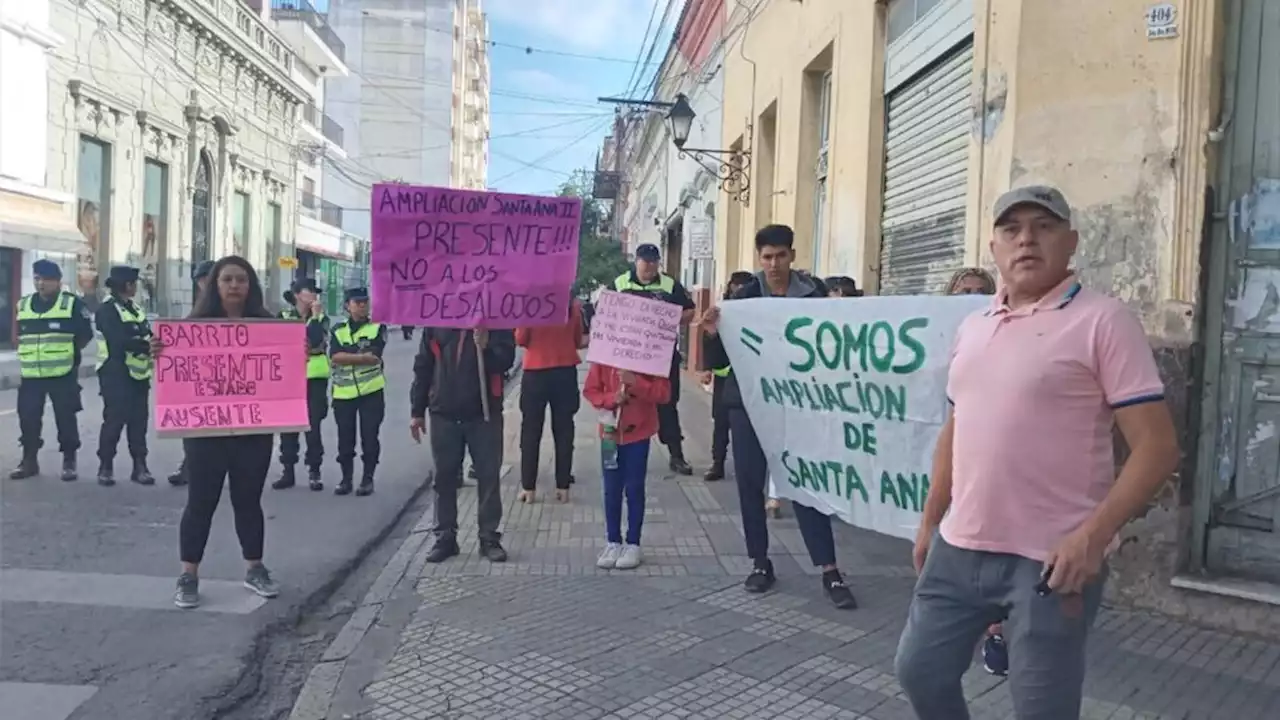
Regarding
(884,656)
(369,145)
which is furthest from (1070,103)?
(369,145)

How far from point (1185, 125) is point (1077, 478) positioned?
11.6ft

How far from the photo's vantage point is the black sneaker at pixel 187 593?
17.5 ft

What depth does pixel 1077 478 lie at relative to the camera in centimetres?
263

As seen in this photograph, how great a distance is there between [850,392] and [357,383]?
4.94 meters

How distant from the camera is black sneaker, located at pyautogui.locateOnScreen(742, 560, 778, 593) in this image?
18.8 feet

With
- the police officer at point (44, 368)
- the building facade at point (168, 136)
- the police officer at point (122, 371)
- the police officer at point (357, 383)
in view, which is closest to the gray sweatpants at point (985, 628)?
the police officer at point (357, 383)

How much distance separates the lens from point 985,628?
2.83m

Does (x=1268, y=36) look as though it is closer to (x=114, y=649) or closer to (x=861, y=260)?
(x=861, y=260)

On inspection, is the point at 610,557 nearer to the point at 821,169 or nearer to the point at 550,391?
the point at 550,391

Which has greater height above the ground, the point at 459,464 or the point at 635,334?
the point at 635,334

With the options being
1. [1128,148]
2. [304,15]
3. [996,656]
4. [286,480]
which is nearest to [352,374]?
[286,480]

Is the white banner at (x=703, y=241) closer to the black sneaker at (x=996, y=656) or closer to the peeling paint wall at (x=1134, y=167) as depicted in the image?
the peeling paint wall at (x=1134, y=167)

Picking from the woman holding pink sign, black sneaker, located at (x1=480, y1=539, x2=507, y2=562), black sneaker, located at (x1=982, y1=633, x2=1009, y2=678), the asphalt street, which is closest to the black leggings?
the woman holding pink sign

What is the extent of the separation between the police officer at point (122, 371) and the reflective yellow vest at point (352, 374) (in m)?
1.52
